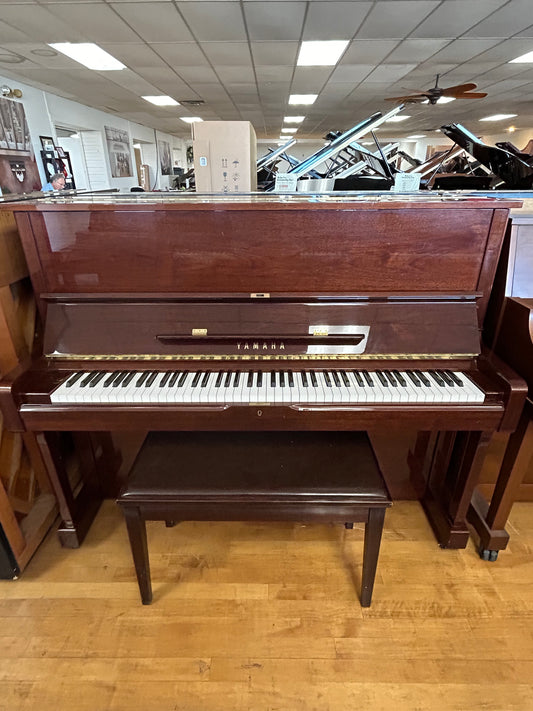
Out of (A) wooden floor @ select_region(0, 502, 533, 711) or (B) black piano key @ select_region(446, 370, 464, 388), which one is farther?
(B) black piano key @ select_region(446, 370, 464, 388)

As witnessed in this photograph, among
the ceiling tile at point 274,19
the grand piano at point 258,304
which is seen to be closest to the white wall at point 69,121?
the ceiling tile at point 274,19

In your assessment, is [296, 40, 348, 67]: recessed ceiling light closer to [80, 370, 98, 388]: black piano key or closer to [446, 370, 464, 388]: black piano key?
[446, 370, 464, 388]: black piano key

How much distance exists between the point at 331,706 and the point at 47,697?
0.82 m

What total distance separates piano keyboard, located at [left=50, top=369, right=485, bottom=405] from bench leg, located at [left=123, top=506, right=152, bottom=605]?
34 centimetres

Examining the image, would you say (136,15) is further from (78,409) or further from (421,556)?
(421,556)

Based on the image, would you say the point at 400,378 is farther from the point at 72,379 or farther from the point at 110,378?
the point at 72,379

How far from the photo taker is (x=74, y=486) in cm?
180

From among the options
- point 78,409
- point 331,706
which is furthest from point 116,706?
point 78,409

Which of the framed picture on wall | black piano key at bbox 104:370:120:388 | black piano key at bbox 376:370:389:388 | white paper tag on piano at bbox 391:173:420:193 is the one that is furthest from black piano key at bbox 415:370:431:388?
the framed picture on wall

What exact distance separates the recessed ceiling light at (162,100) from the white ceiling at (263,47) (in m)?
0.17

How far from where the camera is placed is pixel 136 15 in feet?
11.6

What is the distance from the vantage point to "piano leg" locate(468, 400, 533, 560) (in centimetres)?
136

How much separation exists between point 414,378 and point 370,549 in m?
0.55

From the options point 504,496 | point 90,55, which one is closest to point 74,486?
point 504,496
